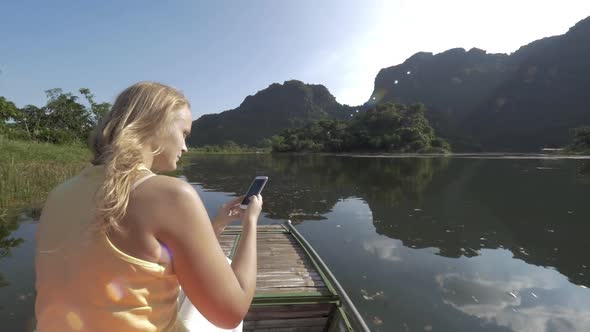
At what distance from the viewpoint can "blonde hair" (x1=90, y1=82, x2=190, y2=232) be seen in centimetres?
115

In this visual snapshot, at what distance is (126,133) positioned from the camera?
4.39ft

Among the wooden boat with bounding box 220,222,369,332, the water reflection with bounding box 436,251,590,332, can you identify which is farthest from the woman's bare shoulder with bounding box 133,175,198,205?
the water reflection with bounding box 436,251,590,332

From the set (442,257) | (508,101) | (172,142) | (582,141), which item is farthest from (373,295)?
(508,101)

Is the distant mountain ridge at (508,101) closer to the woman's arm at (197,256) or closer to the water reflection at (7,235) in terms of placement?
the water reflection at (7,235)

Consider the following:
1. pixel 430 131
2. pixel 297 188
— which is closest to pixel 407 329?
pixel 297 188

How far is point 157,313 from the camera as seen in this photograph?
128 cm

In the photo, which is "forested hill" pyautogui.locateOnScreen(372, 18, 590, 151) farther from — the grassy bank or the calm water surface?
the grassy bank

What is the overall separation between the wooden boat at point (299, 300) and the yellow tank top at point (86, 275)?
318 centimetres

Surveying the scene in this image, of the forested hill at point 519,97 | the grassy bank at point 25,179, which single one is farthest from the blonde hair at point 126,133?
the forested hill at point 519,97

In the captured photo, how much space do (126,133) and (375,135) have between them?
3814 inches

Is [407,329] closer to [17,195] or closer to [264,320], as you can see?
[264,320]

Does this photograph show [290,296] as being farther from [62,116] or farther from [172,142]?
[62,116]

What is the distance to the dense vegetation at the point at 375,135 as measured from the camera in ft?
281

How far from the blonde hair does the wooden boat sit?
3388 mm
